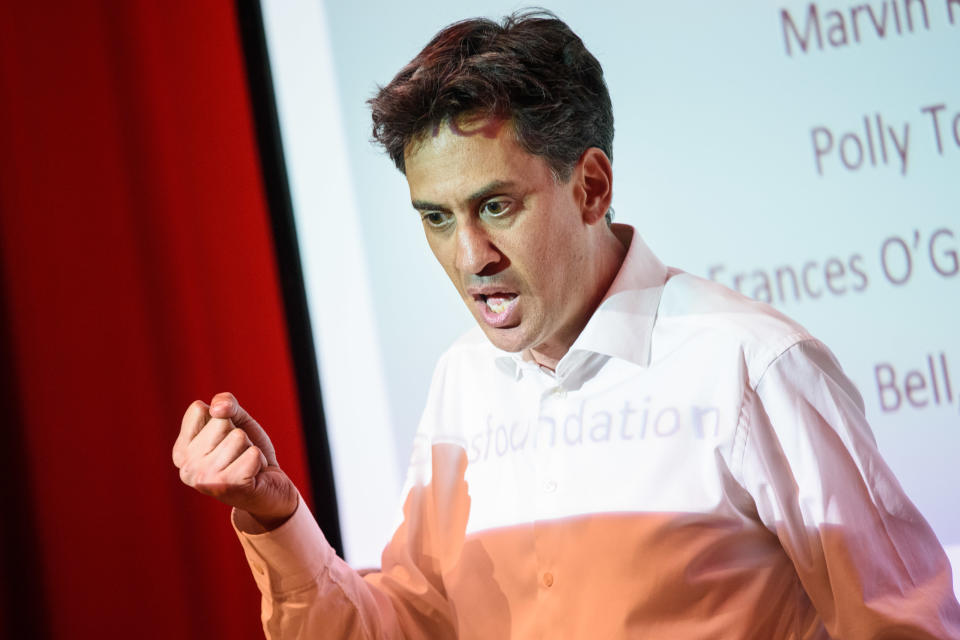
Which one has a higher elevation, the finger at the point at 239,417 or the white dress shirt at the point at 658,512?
the finger at the point at 239,417

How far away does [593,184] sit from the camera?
1.35m

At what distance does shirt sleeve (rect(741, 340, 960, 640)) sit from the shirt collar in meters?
0.18

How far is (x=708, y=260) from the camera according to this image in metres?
1.66

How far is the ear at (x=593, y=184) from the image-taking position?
1.33 meters

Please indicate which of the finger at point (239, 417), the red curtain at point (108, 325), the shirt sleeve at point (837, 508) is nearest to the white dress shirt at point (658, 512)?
the shirt sleeve at point (837, 508)

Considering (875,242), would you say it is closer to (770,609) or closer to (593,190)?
(593,190)

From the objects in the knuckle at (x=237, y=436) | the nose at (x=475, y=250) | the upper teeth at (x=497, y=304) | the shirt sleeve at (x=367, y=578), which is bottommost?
the shirt sleeve at (x=367, y=578)

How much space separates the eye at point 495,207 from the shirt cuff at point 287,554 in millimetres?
489

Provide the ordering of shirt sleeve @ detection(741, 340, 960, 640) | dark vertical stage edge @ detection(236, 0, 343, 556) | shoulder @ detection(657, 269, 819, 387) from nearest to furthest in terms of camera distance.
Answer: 1. shirt sleeve @ detection(741, 340, 960, 640)
2. shoulder @ detection(657, 269, 819, 387)
3. dark vertical stage edge @ detection(236, 0, 343, 556)

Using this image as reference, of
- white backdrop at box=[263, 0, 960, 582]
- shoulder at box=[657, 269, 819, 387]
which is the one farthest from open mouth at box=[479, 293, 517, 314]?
white backdrop at box=[263, 0, 960, 582]

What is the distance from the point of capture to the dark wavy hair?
125 cm

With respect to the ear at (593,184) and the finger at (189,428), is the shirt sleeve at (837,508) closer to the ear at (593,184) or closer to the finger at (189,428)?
the ear at (593,184)

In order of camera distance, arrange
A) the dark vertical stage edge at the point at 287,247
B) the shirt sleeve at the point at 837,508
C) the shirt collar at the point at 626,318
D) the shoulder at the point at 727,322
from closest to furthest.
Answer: the shirt sleeve at the point at 837,508
the shoulder at the point at 727,322
the shirt collar at the point at 626,318
the dark vertical stage edge at the point at 287,247

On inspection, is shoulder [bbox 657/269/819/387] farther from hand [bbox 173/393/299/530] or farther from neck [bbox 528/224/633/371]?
hand [bbox 173/393/299/530]
